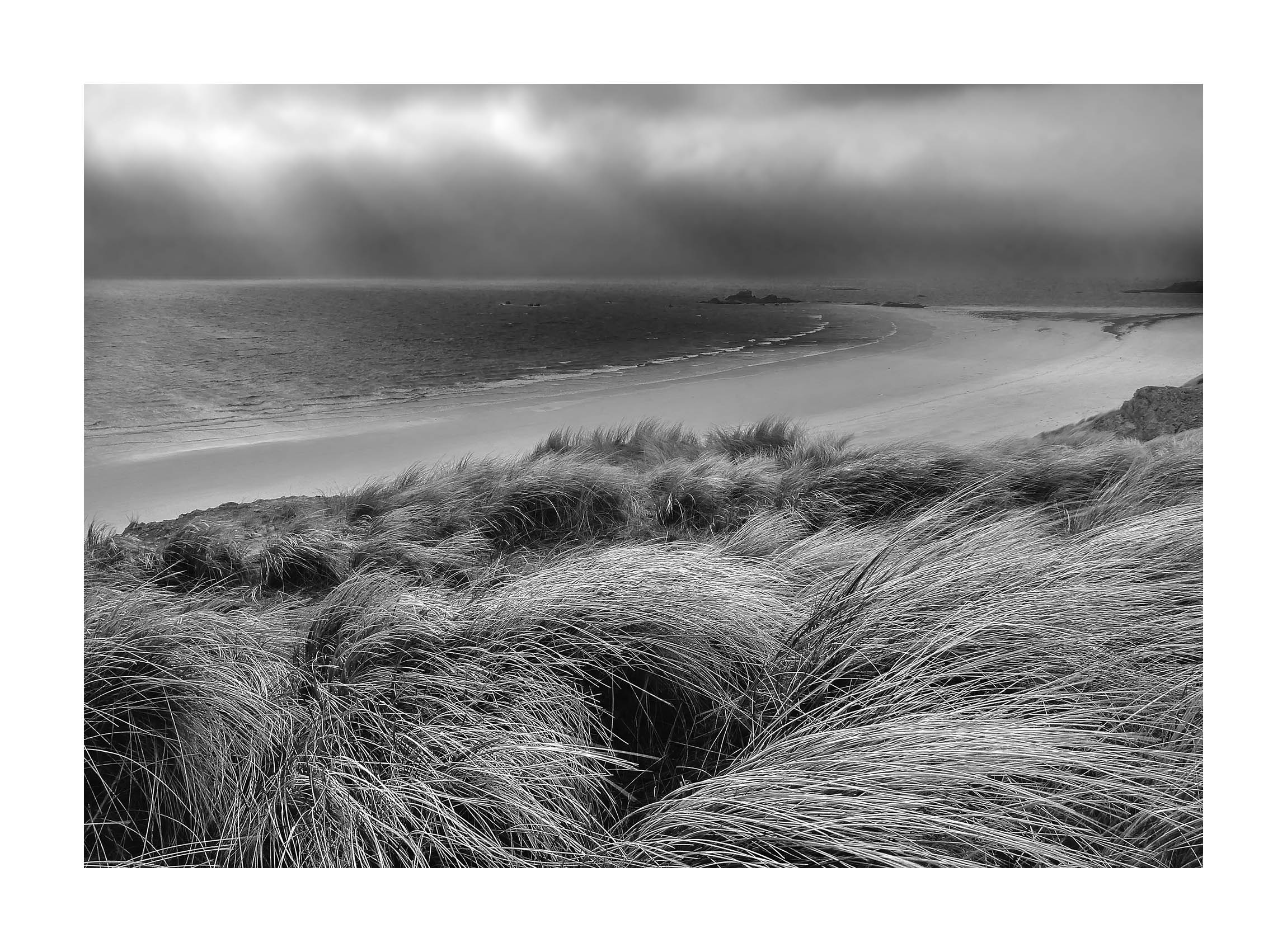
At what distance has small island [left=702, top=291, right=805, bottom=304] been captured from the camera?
3533mm

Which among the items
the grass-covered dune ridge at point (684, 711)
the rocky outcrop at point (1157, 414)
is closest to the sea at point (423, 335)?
the rocky outcrop at point (1157, 414)

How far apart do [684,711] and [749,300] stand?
93.5 inches

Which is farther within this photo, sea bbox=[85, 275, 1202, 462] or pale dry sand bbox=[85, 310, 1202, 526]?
pale dry sand bbox=[85, 310, 1202, 526]

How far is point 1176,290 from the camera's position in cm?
265

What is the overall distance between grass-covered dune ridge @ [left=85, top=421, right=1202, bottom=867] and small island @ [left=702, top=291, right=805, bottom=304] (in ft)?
5.12

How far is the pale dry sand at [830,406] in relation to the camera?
324 centimetres

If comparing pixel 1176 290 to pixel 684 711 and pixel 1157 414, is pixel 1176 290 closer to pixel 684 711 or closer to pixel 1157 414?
pixel 1157 414

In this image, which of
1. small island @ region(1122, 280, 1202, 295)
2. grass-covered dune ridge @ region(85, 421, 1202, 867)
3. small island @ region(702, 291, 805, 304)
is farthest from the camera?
small island @ region(702, 291, 805, 304)

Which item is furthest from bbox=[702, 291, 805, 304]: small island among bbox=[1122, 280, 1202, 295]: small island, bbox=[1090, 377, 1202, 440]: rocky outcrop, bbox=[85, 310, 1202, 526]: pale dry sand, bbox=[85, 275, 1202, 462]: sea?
bbox=[1090, 377, 1202, 440]: rocky outcrop

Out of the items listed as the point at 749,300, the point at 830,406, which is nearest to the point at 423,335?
the point at 749,300

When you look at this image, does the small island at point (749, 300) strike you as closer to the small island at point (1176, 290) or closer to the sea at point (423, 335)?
the sea at point (423, 335)

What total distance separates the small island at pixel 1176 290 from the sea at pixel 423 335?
0.8 inches

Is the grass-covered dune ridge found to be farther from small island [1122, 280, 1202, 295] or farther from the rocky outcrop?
the rocky outcrop
